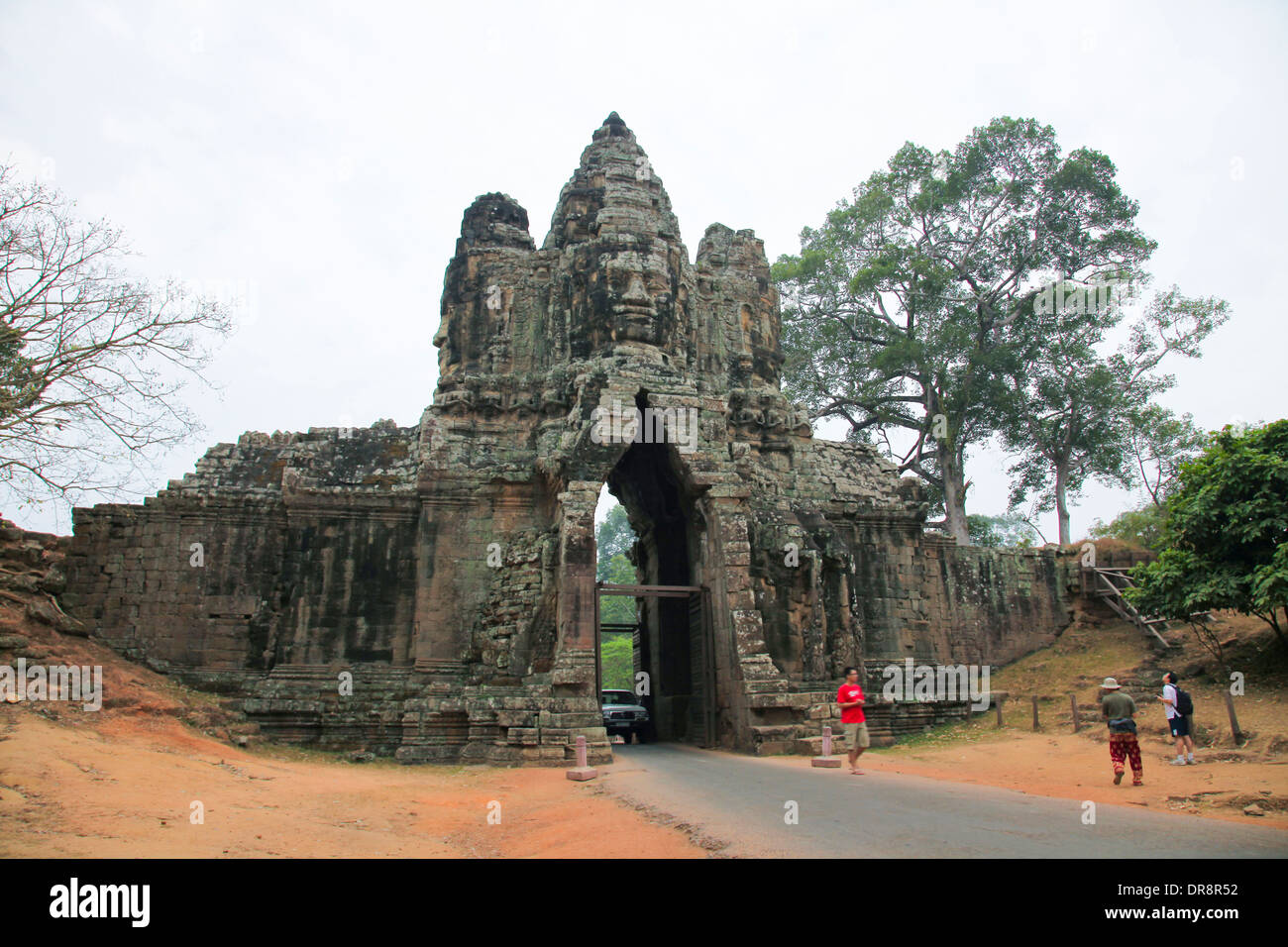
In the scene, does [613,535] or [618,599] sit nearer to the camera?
[618,599]

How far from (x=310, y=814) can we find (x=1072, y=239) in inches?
1269

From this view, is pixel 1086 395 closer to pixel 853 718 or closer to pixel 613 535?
pixel 853 718

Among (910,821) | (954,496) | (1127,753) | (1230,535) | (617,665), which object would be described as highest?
(954,496)

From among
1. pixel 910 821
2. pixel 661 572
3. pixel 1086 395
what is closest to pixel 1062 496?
pixel 1086 395

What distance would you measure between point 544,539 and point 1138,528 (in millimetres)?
19647

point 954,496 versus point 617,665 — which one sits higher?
point 954,496

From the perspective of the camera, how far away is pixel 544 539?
16.1 metres

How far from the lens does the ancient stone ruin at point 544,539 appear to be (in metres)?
14.8

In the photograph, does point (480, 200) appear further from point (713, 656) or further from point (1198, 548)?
point (1198, 548)

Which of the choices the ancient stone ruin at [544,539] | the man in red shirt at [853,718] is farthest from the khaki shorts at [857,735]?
the ancient stone ruin at [544,539]

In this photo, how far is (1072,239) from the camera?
104 ft

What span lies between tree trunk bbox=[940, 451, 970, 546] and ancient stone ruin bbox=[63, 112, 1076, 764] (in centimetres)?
1017

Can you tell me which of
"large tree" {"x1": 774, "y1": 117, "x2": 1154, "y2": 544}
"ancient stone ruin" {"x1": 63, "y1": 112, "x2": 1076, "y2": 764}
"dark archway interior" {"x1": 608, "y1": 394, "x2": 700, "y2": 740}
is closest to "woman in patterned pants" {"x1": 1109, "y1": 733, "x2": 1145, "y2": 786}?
"ancient stone ruin" {"x1": 63, "y1": 112, "x2": 1076, "y2": 764}

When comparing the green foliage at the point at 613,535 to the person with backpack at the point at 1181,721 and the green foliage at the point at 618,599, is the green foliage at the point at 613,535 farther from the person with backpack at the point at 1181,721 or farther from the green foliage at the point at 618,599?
the person with backpack at the point at 1181,721
